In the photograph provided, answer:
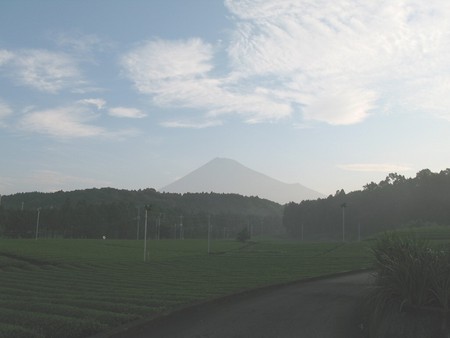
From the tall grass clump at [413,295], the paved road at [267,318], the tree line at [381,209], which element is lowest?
the paved road at [267,318]

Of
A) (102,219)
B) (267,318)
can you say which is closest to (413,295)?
(267,318)

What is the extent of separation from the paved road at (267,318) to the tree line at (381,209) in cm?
10022

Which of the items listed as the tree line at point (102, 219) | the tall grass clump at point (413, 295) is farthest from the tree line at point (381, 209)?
the tall grass clump at point (413, 295)

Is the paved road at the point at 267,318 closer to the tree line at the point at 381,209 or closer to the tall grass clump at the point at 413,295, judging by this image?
the tall grass clump at the point at 413,295

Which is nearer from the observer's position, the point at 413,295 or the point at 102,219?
the point at 413,295

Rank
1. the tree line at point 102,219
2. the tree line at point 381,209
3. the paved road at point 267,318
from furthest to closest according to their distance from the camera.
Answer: the tree line at point 102,219 → the tree line at point 381,209 → the paved road at point 267,318

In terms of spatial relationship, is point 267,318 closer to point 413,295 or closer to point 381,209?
point 413,295

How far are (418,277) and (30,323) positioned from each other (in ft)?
23.9

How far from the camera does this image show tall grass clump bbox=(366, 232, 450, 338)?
7254 mm

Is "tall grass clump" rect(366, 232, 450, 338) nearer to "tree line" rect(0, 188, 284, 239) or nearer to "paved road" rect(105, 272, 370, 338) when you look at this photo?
"paved road" rect(105, 272, 370, 338)

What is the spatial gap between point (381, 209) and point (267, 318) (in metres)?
123

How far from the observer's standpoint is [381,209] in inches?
4983

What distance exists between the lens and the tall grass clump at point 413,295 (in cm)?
725

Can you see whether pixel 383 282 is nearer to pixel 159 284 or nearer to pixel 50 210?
pixel 159 284
